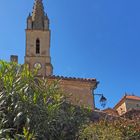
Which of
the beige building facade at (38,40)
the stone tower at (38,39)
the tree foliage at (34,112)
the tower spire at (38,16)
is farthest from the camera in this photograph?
the tower spire at (38,16)

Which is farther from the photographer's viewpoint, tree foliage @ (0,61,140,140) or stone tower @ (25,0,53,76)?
stone tower @ (25,0,53,76)

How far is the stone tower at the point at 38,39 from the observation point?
65.3 meters

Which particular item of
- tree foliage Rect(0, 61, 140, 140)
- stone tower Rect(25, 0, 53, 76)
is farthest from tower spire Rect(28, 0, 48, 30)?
tree foliage Rect(0, 61, 140, 140)

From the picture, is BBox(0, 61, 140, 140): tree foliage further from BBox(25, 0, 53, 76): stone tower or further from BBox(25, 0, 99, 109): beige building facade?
BBox(25, 0, 53, 76): stone tower

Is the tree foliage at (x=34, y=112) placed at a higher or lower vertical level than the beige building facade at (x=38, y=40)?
lower

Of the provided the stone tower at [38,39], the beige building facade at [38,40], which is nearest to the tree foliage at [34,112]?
the beige building facade at [38,40]

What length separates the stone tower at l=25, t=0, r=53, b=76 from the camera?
65.3 m

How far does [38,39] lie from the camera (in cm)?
7000

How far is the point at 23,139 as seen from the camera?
792 centimetres

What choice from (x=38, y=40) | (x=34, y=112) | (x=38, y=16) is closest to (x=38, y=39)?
(x=38, y=40)

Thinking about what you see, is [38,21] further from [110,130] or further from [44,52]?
[110,130]

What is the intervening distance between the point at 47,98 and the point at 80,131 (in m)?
1.15

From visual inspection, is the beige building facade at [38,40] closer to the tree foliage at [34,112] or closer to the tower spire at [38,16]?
the tower spire at [38,16]

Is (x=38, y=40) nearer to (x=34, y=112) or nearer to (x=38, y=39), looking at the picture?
(x=38, y=39)
